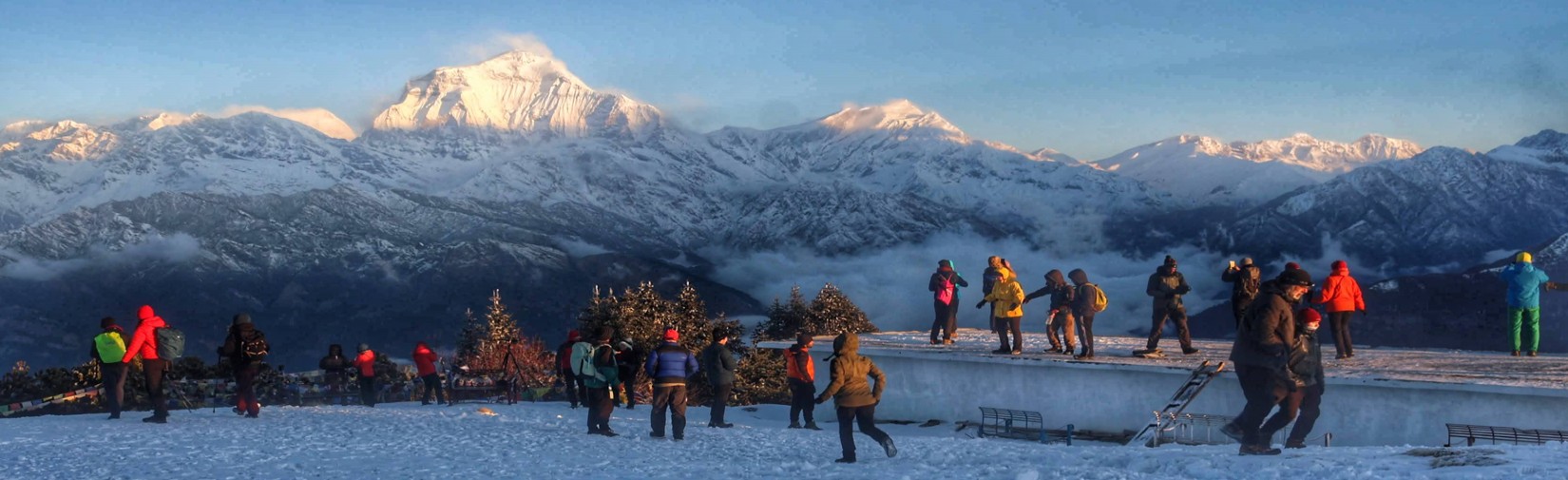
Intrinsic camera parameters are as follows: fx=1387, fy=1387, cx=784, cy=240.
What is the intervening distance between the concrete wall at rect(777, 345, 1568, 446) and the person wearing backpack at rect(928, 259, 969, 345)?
3.35 ft

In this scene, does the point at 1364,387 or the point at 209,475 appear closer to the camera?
the point at 209,475

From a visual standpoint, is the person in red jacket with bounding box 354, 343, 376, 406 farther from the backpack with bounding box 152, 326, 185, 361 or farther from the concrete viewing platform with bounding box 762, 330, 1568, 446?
the concrete viewing platform with bounding box 762, 330, 1568, 446

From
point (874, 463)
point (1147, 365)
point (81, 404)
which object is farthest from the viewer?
point (81, 404)

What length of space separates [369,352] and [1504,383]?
58.3 ft

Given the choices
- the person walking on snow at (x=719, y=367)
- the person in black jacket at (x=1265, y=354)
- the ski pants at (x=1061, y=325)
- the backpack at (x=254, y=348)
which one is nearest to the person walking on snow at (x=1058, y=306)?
the ski pants at (x=1061, y=325)

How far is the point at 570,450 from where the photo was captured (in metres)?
15.1

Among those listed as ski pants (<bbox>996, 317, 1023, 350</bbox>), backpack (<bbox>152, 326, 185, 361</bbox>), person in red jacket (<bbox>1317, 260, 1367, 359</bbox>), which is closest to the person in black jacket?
person in red jacket (<bbox>1317, 260, 1367, 359</bbox>)

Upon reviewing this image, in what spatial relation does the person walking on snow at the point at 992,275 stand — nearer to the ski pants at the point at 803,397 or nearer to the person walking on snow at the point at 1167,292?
the person walking on snow at the point at 1167,292

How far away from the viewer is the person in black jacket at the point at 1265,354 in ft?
37.2

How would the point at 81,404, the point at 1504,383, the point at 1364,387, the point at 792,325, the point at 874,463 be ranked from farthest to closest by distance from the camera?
the point at 792,325 < the point at 81,404 < the point at 1364,387 < the point at 1504,383 < the point at 874,463

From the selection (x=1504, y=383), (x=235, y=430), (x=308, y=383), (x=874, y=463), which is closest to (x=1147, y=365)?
(x=1504, y=383)

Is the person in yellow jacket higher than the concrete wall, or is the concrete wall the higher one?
the person in yellow jacket

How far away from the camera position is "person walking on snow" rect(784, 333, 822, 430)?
60.5 feet

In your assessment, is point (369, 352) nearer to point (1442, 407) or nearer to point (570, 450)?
point (570, 450)
